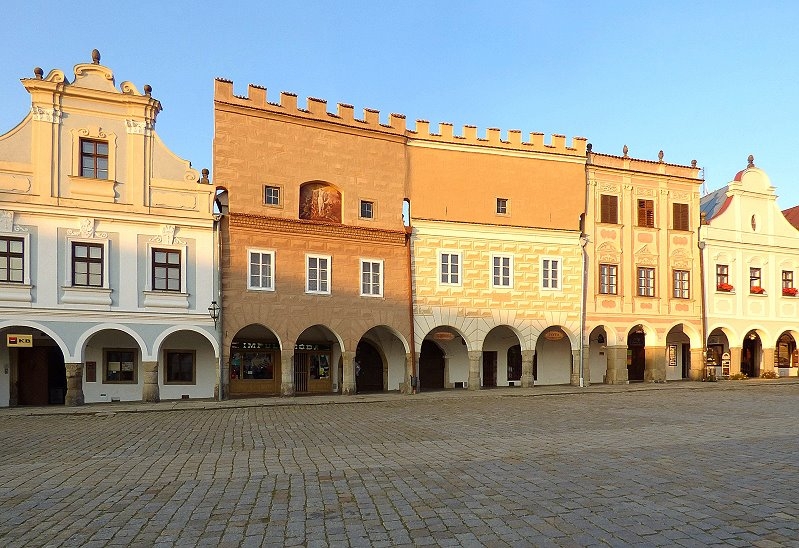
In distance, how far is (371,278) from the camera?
86.8 ft

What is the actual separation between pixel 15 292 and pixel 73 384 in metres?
3.64

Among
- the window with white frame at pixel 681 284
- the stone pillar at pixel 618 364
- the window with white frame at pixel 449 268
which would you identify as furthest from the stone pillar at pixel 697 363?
the window with white frame at pixel 449 268

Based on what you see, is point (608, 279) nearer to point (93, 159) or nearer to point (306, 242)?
point (306, 242)

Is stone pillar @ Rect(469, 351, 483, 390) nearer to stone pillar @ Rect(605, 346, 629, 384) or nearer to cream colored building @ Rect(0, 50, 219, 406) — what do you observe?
stone pillar @ Rect(605, 346, 629, 384)

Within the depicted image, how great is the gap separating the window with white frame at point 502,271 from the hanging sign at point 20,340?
60.7ft

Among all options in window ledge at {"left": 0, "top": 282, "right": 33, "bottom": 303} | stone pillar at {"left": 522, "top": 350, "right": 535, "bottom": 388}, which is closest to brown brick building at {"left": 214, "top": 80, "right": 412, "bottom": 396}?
stone pillar at {"left": 522, "top": 350, "right": 535, "bottom": 388}

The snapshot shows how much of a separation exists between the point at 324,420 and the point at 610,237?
20.0 meters

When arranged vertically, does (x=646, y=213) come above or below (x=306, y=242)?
above

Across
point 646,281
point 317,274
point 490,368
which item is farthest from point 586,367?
point 317,274

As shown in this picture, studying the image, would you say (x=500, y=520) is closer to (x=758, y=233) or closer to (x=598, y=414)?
(x=598, y=414)

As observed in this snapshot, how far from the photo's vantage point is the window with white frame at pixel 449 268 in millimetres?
27719

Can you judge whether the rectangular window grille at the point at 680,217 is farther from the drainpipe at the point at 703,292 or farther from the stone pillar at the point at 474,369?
the stone pillar at the point at 474,369

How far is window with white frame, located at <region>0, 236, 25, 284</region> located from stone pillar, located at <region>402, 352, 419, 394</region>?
1474 centimetres

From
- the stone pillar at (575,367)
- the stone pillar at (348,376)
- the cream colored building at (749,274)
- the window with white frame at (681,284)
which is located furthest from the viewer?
the cream colored building at (749,274)
